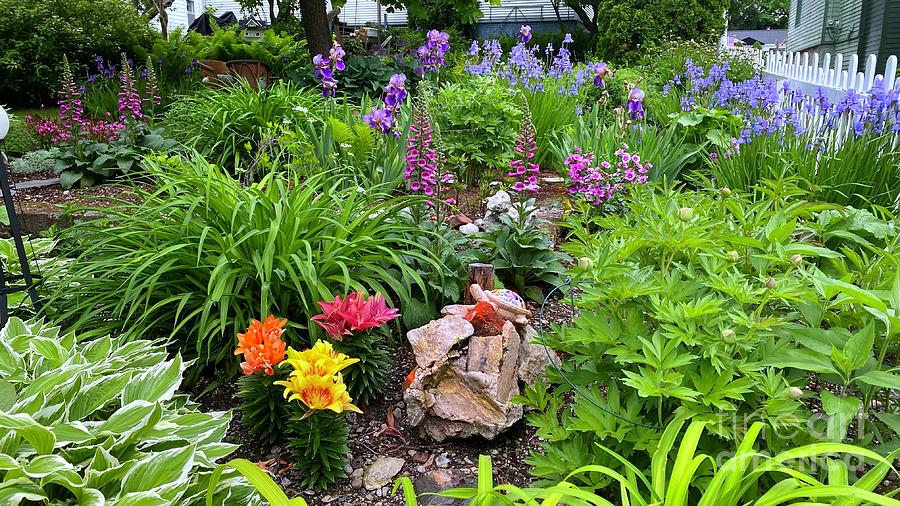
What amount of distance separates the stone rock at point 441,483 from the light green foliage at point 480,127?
8.28 ft

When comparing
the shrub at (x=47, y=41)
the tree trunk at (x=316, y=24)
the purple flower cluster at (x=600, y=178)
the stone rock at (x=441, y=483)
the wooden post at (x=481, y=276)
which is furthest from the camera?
the shrub at (x=47, y=41)

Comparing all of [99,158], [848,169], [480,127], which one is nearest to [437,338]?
[480,127]

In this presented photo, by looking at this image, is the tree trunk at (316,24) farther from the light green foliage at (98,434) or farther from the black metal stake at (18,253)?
the light green foliage at (98,434)

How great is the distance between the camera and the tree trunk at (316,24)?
7234 mm

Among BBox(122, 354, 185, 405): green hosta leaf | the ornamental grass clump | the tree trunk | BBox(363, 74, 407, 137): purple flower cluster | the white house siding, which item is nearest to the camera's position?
BBox(122, 354, 185, 405): green hosta leaf

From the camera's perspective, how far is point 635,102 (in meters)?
3.90

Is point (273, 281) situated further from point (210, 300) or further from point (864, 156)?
point (864, 156)

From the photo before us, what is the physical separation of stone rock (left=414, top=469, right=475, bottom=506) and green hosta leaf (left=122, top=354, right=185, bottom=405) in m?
0.78

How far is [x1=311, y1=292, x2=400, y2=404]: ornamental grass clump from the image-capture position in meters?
1.92

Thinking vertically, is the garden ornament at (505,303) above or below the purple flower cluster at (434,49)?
below

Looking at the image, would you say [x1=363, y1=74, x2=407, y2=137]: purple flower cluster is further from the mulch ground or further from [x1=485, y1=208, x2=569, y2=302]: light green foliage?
the mulch ground

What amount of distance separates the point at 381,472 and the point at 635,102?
9.77ft

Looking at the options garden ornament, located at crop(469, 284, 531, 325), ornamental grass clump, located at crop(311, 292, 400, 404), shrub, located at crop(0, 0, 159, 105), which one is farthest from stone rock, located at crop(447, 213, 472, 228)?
shrub, located at crop(0, 0, 159, 105)

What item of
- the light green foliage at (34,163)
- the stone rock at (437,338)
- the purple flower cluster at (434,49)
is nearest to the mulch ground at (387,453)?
the stone rock at (437,338)
